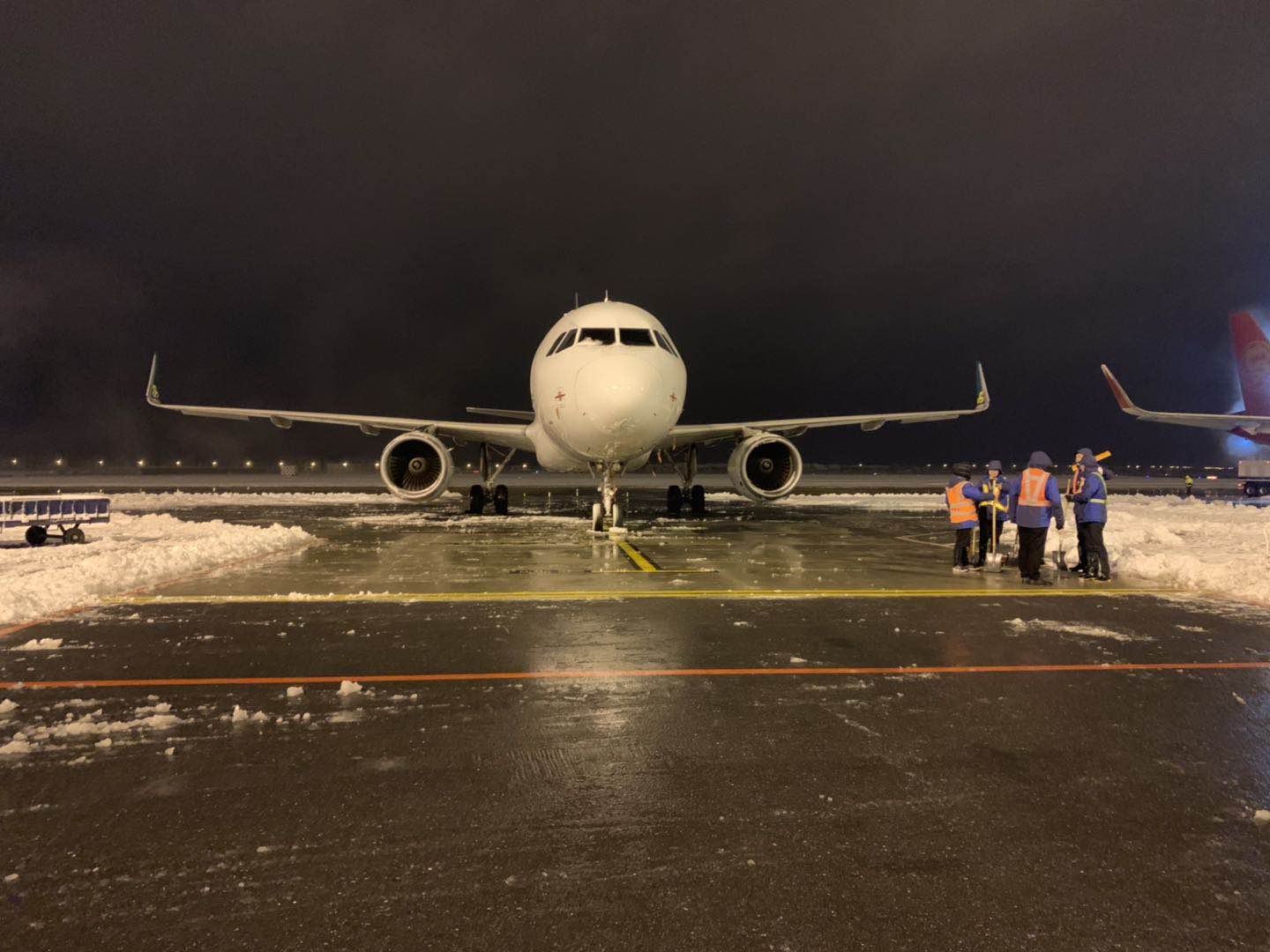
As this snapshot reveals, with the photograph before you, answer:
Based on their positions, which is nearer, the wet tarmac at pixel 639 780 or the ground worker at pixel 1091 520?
the wet tarmac at pixel 639 780

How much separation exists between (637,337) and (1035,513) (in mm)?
7825

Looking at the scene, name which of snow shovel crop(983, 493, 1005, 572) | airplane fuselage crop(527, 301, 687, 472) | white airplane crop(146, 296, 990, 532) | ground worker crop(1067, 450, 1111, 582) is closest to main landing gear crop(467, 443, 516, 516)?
white airplane crop(146, 296, 990, 532)

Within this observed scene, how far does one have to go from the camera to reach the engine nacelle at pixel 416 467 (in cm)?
1638

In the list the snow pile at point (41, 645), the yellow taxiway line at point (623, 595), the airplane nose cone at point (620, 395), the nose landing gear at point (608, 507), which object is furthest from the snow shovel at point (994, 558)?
the snow pile at point (41, 645)

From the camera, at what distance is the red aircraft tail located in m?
29.1

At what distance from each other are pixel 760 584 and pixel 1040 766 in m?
5.15

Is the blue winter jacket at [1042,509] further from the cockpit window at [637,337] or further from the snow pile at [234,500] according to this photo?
the snow pile at [234,500]

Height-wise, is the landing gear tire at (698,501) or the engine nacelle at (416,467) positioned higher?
the engine nacelle at (416,467)

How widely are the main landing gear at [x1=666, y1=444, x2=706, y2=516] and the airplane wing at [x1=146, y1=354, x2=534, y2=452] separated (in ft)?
14.5

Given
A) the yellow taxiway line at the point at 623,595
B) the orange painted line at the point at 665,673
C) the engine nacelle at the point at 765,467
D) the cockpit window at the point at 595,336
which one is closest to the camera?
the orange painted line at the point at 665,673

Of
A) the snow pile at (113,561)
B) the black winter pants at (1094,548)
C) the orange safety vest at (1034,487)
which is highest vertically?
the orange safety vest at (1034,487)

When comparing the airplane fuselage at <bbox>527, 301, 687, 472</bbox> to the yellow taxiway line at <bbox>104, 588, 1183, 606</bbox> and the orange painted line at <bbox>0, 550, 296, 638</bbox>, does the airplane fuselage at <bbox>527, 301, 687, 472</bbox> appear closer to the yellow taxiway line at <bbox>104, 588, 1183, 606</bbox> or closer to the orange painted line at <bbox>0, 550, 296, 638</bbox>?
the yellow taxiway line at <bbox>104, 588, 1183, 606</bbox>

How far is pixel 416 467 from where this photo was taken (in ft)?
55.0

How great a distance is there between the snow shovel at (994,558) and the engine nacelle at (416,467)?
A: 11108 millimetres
